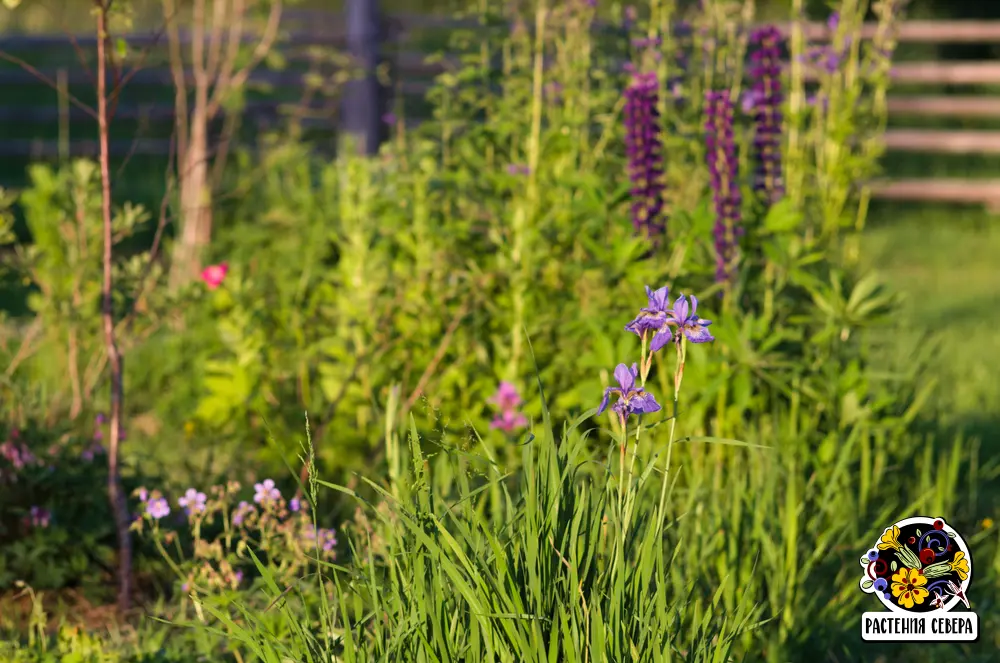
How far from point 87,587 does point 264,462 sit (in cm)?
80

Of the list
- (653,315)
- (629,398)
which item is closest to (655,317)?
(653,315)

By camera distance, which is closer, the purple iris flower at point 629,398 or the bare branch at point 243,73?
the purple iris flower at point 629,398

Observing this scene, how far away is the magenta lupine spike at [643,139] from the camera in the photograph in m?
3.63

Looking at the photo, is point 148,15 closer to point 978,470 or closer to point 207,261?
point 207,261

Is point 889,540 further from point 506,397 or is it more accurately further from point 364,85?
point 364,85

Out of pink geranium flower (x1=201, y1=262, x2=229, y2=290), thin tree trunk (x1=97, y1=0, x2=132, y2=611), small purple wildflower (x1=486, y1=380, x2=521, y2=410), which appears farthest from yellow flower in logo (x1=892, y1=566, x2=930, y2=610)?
pink geranium flower (x1=201, y1=262, x2=229, y2=290)

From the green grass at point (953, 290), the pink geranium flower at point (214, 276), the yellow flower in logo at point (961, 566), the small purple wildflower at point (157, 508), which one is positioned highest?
the pink geranium flower at point (214, 276)

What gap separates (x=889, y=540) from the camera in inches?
108

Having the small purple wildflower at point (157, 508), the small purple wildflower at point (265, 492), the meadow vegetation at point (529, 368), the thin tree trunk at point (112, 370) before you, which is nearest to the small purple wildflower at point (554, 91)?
the meadow vegetation at point (529, 368)

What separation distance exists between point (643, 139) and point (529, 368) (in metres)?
0.77

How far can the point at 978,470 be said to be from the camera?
4.05 meters

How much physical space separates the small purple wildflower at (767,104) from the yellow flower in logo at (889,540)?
141cm

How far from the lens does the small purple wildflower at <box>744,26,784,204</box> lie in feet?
12.5

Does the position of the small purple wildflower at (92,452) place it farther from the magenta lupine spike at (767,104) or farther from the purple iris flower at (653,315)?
the magenta lupine spike at (767,104)
